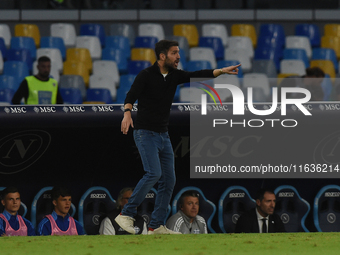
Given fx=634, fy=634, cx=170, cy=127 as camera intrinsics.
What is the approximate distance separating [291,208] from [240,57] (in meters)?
5.03

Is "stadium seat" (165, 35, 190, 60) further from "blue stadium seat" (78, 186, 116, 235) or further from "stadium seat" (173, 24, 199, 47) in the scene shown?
"blue stadium seat" (78, 186, 116, 235)

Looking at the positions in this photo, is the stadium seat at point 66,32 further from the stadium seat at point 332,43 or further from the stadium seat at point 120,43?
the stadium seat at point 332,43

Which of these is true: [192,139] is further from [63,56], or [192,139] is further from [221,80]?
[63,56]

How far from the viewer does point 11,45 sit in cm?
1153

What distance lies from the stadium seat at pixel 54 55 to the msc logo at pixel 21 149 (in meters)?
4.41

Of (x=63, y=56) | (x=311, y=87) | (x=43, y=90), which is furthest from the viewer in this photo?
(x=63, y=56)

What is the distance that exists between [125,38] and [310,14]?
13.1ft

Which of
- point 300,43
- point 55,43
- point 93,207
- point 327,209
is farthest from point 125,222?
point 300,43

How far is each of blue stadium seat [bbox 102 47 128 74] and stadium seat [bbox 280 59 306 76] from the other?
2794 millimetres

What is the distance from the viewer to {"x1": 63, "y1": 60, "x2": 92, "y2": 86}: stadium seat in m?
10.6

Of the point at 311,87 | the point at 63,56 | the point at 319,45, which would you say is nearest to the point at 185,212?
the point at 311,87

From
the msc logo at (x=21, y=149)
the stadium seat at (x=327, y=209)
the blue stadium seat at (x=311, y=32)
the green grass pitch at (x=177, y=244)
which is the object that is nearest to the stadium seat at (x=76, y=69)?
the msc logo at (x=21, y=149)

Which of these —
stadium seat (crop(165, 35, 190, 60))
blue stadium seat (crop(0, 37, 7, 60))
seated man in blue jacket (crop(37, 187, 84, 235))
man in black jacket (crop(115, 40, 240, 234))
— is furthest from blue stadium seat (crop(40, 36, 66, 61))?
man in black jacket (crop(115, 40, 240, 234))

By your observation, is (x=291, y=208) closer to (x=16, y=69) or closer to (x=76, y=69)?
(x=76, y=69)
